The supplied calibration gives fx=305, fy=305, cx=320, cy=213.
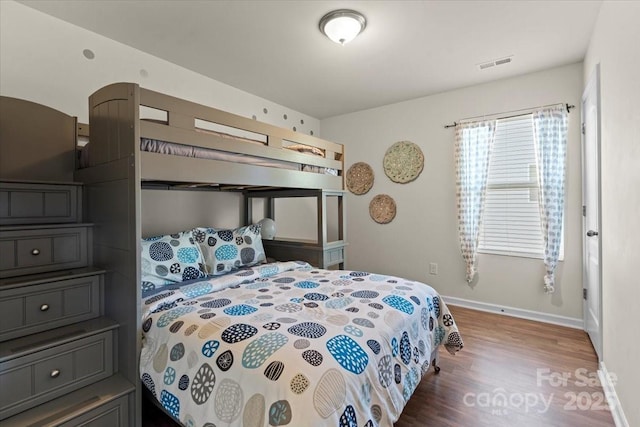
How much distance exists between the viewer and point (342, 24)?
6.69 ft

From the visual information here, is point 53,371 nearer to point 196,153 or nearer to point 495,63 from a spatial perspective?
point 196,153

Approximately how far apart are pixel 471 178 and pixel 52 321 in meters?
3.52

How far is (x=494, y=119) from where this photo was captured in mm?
3148

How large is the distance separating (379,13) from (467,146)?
1.83m

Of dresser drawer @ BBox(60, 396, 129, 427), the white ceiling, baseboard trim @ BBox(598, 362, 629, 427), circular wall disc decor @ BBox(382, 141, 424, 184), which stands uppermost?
the white ceiling

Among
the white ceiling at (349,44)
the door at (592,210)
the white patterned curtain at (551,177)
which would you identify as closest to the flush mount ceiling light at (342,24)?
the white ceiling at (349,44)

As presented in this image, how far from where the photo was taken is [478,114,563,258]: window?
3.01 meters

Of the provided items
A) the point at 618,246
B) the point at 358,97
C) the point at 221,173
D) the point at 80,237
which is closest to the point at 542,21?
the point at 618,246

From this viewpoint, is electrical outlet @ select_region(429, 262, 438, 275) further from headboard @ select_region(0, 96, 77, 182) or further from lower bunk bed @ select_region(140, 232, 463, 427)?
headboard @ select_region(0, 96, 77, 182)

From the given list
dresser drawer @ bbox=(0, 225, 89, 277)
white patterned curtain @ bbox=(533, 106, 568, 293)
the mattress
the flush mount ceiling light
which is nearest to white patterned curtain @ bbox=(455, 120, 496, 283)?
white patterned curtain @ bbox=(533, 106, 568, 293)

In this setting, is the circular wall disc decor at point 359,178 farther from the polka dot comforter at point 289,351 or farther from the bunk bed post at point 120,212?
the bunk bed post at point 120,212

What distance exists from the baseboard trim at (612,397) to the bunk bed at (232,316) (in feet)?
2.53

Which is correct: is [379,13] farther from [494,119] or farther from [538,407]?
[538,407]

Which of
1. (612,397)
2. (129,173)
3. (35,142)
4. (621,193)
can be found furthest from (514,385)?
(35,142)
